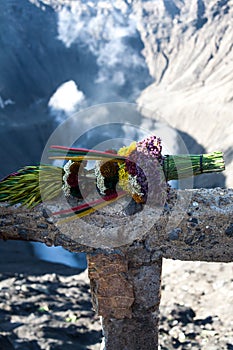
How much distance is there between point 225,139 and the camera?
2453cm

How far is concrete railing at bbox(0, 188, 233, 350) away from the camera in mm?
2766

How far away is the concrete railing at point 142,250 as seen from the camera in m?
2.77

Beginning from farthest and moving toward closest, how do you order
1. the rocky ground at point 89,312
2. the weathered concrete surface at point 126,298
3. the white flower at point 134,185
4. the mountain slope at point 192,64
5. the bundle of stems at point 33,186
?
the mountain slope at point 192,64 < the rocky ground at point 89,312 < the weathered concrete surface at point 126,298 < the bundle of stems at point 33,186 < the white flower at point 134,185

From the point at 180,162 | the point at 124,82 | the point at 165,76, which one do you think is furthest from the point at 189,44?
the point at 180,162

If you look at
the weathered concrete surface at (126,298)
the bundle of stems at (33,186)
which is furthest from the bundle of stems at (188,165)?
the bundle of stems at (33,186)

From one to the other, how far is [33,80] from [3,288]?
33.4 m

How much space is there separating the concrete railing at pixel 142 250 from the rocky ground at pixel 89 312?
201 cm

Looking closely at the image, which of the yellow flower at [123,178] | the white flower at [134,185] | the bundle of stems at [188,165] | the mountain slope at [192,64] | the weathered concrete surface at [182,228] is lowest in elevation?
the weathered concrete surface at [182,228]

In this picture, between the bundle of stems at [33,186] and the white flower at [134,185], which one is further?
the bundle of stems at [33,186]

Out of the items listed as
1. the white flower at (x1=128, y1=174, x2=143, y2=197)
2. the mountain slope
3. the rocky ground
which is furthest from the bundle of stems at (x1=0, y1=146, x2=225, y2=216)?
the mountain slope

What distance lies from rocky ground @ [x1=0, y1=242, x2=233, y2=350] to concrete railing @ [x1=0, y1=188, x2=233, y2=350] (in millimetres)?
2010

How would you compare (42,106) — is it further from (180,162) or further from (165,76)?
(180,162)

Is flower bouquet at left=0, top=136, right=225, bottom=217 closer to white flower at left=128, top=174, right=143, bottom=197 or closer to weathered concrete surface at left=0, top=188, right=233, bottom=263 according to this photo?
white flower at left=128, top=174, right=143, bottom=197

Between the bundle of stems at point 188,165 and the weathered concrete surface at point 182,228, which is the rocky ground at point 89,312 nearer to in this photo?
the weathered concrete surface at point 182,228
